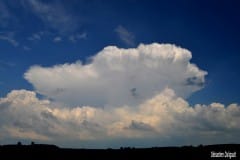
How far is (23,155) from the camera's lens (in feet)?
312

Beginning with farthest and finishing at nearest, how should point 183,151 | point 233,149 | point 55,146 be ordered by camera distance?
point 55,146 → point 183,151 → point 233,149

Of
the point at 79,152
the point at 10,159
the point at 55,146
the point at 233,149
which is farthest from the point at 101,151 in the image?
the point at 233,149

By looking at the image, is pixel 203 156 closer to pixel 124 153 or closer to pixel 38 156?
pixel 124 153

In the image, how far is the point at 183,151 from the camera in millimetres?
92688

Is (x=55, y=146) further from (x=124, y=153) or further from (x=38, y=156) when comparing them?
(x=124, y=153)

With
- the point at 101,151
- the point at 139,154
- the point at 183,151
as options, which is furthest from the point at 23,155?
the point at 183,151

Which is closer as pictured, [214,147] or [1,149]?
[214,147]

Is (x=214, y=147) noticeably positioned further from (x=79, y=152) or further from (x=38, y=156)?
(x=38, y=156)

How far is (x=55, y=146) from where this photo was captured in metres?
103

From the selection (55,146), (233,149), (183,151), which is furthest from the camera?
→ (55,146)

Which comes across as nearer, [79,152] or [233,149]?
[233,149]

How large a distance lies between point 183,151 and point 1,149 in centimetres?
4492

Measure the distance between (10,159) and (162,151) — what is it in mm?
36782

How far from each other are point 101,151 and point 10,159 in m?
22.0
